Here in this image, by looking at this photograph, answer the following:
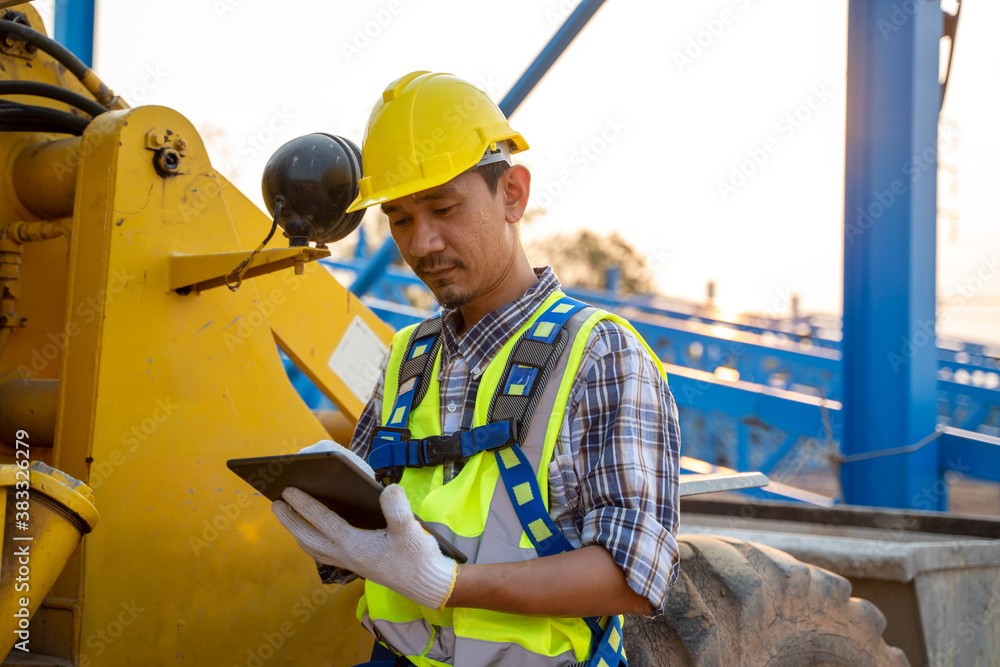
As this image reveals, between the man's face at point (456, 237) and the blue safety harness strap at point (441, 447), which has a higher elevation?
the man's face at point (456, 237)

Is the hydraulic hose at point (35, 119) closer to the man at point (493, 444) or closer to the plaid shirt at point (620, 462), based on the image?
the man at point (493, 444)

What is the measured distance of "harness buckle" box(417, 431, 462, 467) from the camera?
1.66m

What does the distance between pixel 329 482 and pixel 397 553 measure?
0.17 metres

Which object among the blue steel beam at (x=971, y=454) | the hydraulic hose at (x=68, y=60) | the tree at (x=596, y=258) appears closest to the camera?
the hydraulic hose at (x=68, y=60)

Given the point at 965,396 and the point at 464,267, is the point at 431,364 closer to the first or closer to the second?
the point at 464,267

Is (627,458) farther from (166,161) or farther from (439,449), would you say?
(166,161)

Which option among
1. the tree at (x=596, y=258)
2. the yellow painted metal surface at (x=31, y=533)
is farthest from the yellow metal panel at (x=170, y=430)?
the tree at (x=596, y=258)

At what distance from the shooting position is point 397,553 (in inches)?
57.2

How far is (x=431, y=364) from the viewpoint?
75.6 inches

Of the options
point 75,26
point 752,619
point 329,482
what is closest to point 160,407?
point 329,482

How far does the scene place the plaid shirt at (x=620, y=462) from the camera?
1491 mm

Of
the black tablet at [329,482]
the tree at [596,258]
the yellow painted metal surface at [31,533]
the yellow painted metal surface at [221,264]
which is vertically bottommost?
the yellow painted metal surface at [31,533]

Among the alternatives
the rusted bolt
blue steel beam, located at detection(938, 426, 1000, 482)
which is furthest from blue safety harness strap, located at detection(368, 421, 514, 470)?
blue steel beam, located at detection(938, 426, 1000, 482)

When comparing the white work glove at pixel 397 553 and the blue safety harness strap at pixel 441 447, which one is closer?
the white work glove at pixel 397 553
